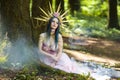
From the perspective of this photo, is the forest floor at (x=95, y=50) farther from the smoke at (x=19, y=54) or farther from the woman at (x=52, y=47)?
the woman at (x=52, y=47)

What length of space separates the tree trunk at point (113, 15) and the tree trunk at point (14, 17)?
11.7 meters

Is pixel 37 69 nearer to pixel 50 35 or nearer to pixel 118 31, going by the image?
pixel 50 35

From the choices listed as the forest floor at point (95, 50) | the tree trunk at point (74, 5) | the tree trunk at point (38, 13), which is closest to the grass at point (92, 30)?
the forest floor at point (95, 50)

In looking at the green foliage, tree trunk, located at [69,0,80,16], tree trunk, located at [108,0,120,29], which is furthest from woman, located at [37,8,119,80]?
the green foliage

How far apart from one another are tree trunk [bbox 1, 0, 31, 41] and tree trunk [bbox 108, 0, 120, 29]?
11714 mm

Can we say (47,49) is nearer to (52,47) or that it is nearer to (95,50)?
(52,47)

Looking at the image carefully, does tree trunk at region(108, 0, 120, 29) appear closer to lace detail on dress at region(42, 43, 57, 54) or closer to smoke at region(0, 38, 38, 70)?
smoke at region(0, 38, 38, 70)

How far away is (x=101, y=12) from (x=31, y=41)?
17426 mm

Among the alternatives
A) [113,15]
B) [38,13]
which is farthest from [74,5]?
[38,13]

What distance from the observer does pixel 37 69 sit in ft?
25.6

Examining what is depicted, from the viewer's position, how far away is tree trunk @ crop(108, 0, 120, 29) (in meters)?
19.3

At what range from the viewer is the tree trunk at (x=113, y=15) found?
19344mm

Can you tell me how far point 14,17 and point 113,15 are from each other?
40.5 feet

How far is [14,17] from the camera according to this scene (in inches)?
319
